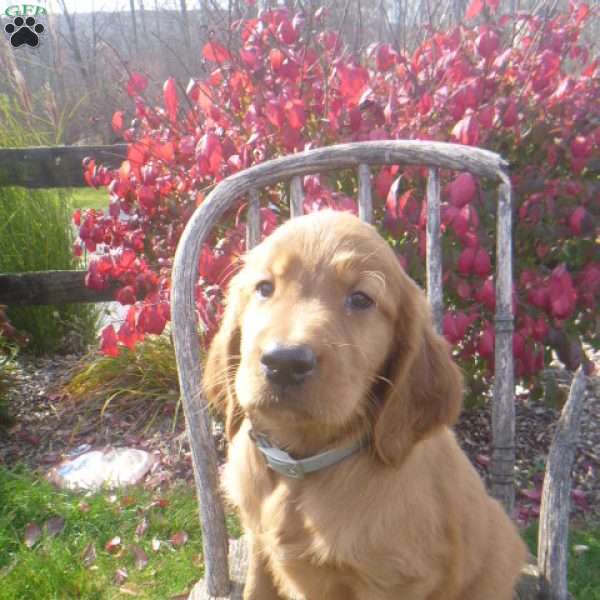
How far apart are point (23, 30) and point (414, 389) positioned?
5.64m

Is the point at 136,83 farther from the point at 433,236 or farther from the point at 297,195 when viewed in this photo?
the point at 433,236

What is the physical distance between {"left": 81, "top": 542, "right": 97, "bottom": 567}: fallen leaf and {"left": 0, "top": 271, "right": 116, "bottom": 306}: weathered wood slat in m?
1.96

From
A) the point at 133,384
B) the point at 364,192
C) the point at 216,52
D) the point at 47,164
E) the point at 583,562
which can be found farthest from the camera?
the point at 47,164

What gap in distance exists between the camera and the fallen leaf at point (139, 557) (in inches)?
110

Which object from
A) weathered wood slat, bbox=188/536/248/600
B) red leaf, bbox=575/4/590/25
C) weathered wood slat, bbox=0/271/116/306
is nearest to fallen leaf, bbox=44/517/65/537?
weathered wood slat, bbox=188/536/248/600

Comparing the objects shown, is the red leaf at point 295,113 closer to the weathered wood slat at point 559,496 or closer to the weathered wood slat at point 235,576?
the weathered wood slat at point 559,496

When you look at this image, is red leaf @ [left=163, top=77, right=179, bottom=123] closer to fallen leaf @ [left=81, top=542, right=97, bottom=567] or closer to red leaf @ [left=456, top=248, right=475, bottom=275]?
red leaf @ [left=456, top=248, right=475, bottom=275]

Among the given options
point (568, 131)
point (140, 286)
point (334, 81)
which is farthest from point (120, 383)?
point (568, 131)

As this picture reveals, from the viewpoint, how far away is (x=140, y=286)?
3.34m

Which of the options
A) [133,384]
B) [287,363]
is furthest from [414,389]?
[133,384]

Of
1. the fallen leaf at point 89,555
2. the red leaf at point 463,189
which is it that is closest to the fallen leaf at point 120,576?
the fallen leaf at point 89,555

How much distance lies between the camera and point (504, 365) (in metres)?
2.08

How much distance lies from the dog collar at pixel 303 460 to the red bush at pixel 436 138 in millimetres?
935

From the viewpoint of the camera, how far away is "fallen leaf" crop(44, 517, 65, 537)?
2973 mm
